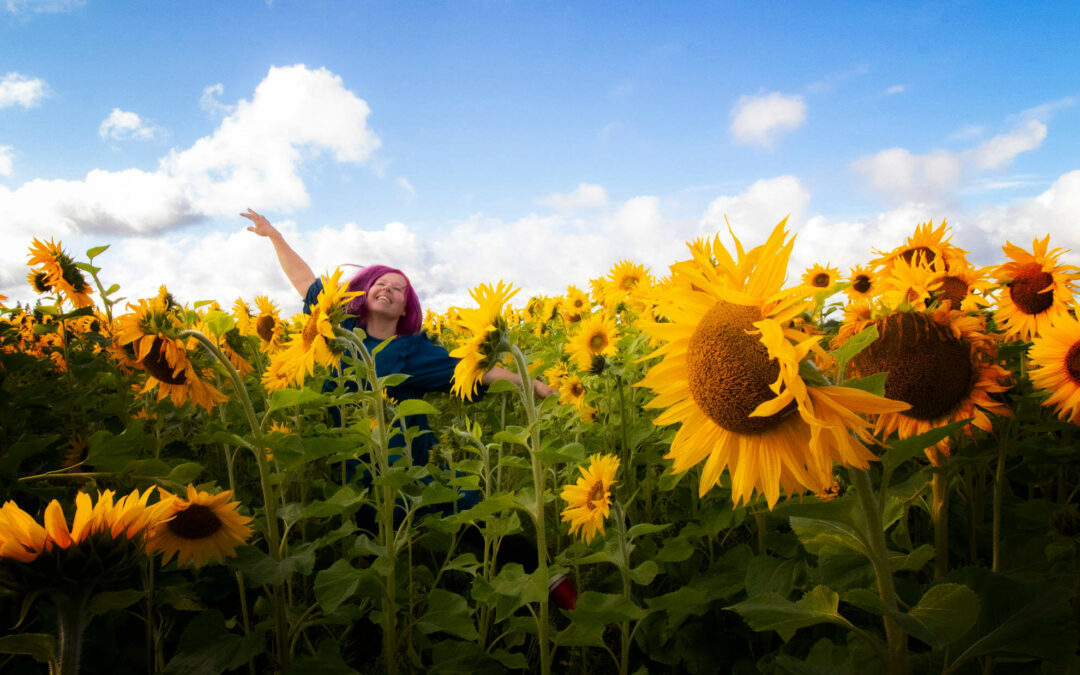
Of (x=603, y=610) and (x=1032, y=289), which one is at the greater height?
(x=1032, y=289)

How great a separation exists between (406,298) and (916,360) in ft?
12.8

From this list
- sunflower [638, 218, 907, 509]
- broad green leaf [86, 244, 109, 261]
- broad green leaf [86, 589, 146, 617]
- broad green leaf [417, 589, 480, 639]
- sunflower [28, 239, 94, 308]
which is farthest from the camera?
sunflower [28, 239, 94, 308]

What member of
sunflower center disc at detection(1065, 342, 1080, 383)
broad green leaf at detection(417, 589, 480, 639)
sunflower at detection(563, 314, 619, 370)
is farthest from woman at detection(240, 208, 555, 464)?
sunflower center disc at detection(1065, 342, 1080, 383)

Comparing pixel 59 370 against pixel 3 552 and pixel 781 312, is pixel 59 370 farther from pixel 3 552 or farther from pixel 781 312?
pixel 781 312

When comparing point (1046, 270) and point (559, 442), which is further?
point (559, 442)

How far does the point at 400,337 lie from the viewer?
4211 millimetres

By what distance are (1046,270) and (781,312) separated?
1.87 meters

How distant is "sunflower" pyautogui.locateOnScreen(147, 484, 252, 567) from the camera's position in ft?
5.72

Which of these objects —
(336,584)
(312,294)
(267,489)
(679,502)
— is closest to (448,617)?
(336,584)

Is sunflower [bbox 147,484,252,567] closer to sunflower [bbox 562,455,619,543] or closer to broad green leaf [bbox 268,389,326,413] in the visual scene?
broad green leaf [bbox 268,389,326,413]

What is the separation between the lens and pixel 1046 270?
2.06m

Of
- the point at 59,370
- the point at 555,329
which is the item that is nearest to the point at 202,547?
the point at 59,370

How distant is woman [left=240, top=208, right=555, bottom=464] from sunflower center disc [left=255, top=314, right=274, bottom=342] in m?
0.30

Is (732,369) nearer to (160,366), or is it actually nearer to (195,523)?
(195,523)
